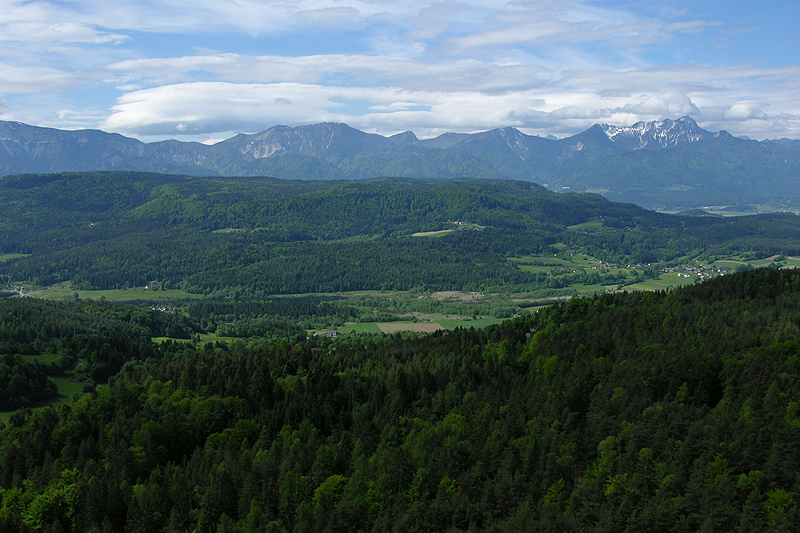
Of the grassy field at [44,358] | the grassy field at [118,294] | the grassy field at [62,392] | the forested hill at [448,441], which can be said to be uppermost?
the forested hill at [448,441]

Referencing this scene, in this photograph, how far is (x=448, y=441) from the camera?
4997cm

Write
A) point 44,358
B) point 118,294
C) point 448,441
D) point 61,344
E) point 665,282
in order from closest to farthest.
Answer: point 448,441
point 44,358
point 61,344
point 118,294
point 665,282

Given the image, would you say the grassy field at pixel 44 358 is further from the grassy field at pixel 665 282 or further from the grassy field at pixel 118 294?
the grassy field at pixel 665 282

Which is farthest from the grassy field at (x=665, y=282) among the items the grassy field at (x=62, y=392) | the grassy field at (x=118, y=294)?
the grassy field at (x=62, y=392)

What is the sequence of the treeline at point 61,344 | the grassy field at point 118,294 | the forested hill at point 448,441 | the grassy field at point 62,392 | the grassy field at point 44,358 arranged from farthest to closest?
1. the grassy field at point 118,294
2. the grassy field at point 44,358
3. the treeline at point 61,344
4. the grassy field at point 62,392
5. the forested hill at point 448,441

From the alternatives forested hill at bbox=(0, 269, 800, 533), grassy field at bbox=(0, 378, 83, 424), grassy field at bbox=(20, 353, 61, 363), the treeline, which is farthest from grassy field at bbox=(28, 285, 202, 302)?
forested hill at bbox=(0, 269, 800, 533)

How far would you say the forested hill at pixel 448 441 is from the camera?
134ft

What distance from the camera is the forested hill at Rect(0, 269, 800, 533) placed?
4078 centimetres

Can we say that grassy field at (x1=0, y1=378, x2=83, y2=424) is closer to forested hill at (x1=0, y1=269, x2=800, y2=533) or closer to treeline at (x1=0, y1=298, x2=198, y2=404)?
treeline at (x1=0, y1=298, x2=198, y2=404)

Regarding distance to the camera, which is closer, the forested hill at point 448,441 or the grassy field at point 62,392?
the forested hill at point 448,441

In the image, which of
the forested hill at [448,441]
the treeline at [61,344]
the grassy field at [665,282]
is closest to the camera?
the forested hill at [448,441]

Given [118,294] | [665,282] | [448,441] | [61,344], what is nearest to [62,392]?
[61,344]

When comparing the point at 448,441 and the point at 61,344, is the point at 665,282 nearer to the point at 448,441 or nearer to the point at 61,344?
the point at 61,344

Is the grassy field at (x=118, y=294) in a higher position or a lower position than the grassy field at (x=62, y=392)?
lower
